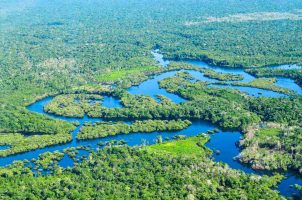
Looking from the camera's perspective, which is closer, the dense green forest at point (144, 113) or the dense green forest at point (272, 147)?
the dense green forest at point (144, 113)

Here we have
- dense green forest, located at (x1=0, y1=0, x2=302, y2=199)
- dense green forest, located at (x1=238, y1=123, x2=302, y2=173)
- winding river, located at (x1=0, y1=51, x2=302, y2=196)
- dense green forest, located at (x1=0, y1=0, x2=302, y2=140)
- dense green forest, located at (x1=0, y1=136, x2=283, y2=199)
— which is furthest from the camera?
dense green forest, located at (x1=0, y1=0, x2=302, y2=140)

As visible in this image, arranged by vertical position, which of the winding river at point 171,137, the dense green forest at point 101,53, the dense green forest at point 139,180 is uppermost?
the dense green forest at point 101,53

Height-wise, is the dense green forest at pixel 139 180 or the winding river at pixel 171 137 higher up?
the dense green forest at pixel 139 180

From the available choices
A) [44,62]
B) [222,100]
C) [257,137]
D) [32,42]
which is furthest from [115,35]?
[257,137]

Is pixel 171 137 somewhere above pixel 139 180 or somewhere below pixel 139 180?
below

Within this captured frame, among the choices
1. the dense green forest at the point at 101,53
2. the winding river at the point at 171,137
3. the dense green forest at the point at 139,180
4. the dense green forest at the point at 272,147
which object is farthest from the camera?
the dense green forest at the point at 101,53

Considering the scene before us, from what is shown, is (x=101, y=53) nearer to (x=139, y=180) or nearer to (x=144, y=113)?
(x=144, y=113)

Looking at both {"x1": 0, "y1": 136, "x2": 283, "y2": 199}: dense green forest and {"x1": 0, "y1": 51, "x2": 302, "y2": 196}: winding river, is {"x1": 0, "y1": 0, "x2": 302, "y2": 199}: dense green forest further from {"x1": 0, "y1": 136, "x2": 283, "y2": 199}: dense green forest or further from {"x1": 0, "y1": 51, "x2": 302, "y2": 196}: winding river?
{"x1": 0, "y1": 51, "x2": 302, "y2": 196}: winding river

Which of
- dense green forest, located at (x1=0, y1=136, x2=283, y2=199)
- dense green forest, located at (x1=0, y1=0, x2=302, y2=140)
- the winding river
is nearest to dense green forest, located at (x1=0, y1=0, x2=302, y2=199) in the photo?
dense green forest, located at (x1=0, y1=136, x2=283, y2=199)

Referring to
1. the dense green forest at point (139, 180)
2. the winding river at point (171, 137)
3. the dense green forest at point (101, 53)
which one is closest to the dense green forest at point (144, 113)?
the dense green forest at point (139, 180)

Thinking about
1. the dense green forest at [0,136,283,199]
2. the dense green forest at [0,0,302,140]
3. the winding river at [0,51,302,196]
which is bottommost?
the winding river at [0,51,302,196]

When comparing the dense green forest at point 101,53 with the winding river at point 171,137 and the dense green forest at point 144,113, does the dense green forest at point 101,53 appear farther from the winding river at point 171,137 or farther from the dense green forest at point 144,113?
the winding river at point 171,137

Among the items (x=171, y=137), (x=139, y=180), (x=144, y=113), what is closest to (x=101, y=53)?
(x=144, y=113)
